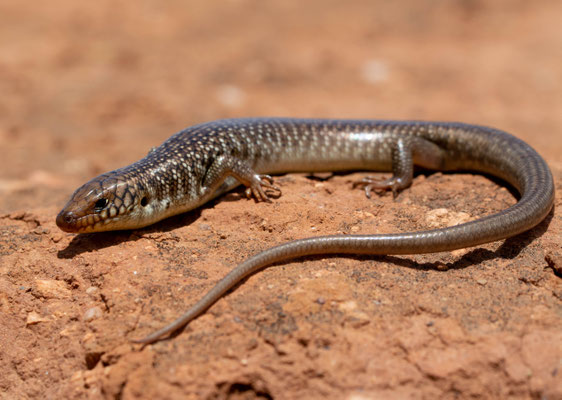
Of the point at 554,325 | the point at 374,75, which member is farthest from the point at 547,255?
the point at 374,75

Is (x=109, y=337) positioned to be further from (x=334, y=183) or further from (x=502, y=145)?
(x=502, y=145)

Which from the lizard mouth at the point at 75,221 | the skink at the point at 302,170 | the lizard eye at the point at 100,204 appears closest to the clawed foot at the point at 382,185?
the skink at the point at 302,170

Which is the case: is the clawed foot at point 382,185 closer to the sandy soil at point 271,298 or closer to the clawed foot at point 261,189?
the sandy soil at point 271,298

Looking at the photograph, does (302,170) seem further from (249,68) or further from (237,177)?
(249,68)

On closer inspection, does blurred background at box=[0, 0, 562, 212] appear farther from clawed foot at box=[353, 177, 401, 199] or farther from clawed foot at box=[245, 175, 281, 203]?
clawed foot at box=[353, 177, 401, 199]

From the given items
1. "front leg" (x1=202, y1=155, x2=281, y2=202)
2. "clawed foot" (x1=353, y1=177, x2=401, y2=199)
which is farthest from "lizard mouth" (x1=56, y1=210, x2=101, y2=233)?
"clawed foot" (x1=353, y1=177, x2=401, y2=199)
